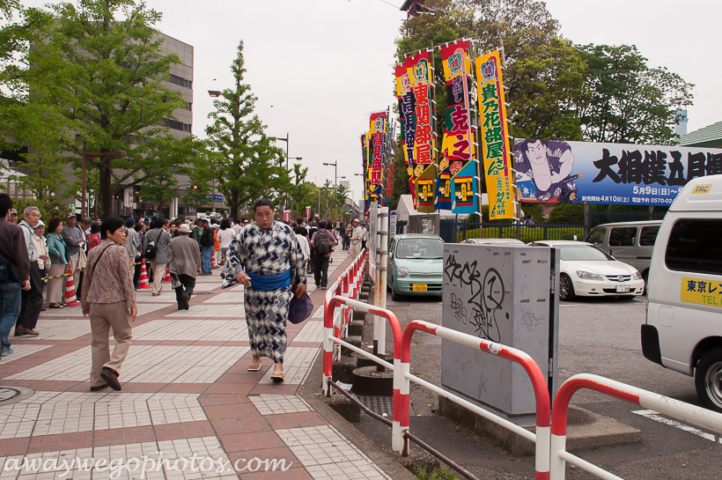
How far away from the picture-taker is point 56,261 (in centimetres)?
1026

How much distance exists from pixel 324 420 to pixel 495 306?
1654mm

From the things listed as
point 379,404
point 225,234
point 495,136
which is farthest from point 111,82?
point 379,404

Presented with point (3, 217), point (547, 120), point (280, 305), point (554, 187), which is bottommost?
point (280, 305)

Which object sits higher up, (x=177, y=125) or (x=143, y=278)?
(x=177, y=125)

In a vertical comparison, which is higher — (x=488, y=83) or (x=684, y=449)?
(x=488, y=83)

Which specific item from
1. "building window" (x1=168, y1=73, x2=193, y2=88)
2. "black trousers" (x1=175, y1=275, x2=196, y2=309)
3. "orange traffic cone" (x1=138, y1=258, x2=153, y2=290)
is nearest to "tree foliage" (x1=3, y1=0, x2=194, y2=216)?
"orange traffic cone" (x1=138, y1=258, x2=153, y2=290)

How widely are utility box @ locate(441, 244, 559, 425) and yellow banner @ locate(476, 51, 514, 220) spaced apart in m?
11.9

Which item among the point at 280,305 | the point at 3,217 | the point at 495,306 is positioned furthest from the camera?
the point at 3,217

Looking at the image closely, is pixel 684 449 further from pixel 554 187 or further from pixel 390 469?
pixel 554 187

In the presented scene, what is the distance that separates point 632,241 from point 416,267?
6.47 m

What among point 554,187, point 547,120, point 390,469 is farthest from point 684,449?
point 547,120

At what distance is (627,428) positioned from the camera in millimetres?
4305

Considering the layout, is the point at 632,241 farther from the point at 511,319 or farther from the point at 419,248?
the point at 511,319

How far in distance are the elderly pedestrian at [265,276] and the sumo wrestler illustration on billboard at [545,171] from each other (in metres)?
21.2
